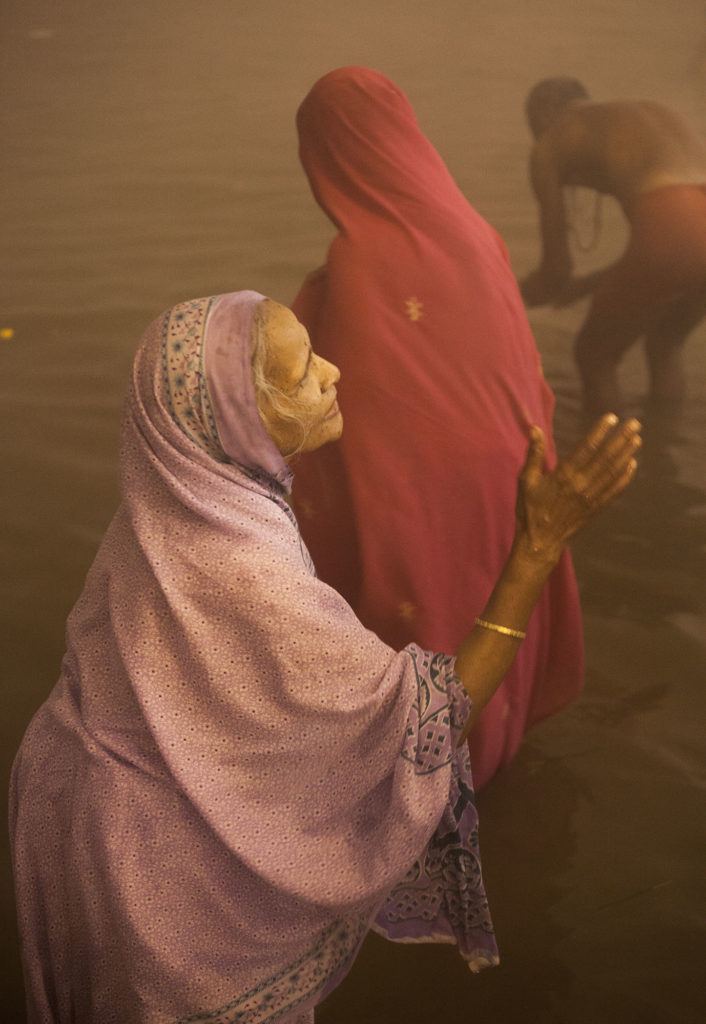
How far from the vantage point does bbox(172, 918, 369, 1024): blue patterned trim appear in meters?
1.35

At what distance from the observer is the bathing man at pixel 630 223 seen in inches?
68.3

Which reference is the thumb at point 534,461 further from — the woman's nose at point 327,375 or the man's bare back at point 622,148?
the man's bare back at point 622,148

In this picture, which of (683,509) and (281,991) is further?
(683,509)

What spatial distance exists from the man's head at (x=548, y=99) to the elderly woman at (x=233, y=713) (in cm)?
→ 83

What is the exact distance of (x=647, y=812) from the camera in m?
Result: 1.84

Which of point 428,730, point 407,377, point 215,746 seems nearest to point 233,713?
point 215,746

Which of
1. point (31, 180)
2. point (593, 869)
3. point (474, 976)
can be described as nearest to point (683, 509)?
point (593, 869)

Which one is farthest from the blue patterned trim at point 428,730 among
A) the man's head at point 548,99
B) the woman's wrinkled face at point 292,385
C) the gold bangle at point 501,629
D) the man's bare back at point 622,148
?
the man's head at point 548,99

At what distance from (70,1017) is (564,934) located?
90cm

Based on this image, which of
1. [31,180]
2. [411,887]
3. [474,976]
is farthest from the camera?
[31,180]

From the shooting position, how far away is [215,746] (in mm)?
1293

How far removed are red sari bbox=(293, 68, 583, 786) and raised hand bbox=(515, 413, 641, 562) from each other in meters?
0.35

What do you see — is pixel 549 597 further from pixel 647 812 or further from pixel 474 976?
pixel 474 976

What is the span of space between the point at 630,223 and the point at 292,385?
856 millimetres
